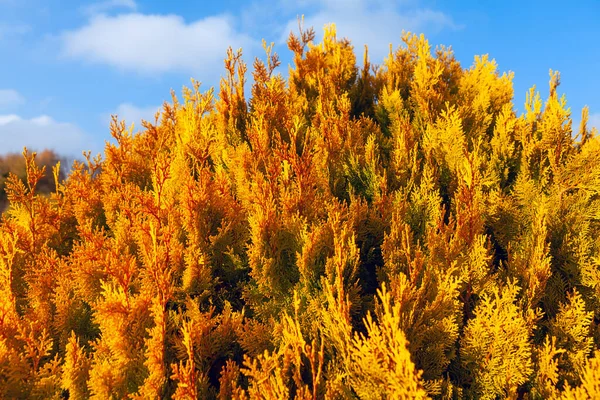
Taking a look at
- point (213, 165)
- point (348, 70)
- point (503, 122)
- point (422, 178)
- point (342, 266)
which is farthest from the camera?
point (348, 70)

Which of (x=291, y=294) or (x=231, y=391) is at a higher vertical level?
(x=291, y=294)

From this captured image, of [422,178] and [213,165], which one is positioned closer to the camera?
[422,178]

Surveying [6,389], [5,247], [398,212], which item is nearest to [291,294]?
[398,212]

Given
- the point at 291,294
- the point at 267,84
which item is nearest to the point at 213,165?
the point at 267,84

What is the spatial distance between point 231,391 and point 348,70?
216 inches

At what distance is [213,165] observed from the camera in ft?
19.8

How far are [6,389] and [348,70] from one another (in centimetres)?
→ 628

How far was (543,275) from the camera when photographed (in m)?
4.25

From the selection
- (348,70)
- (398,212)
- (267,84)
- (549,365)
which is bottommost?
(549,365)

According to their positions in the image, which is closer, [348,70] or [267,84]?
[267,84]

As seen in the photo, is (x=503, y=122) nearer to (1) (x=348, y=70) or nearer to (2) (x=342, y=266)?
(1) (x=348, y=70)

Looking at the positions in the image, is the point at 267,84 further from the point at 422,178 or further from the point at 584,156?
the point at 584,156

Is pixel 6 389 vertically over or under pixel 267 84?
under

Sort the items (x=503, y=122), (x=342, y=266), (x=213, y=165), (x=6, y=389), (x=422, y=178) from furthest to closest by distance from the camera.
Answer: (x=213, y=165) → (x=503, y=122) → (x=422, y=178) → (x=6, y=389) → (x=342, y=266)
